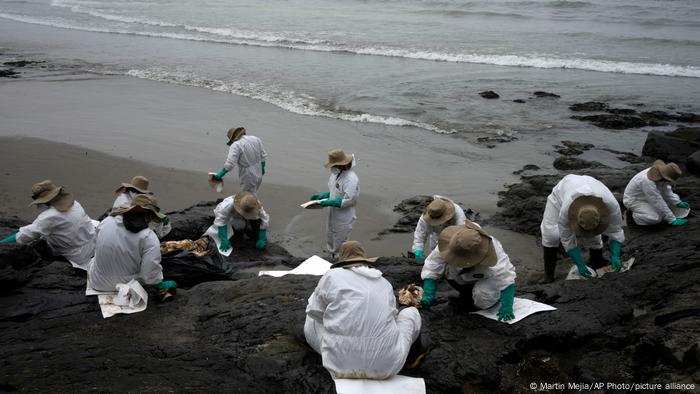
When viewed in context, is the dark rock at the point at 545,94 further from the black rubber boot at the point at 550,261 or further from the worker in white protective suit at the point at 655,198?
the black rubber boot at the point at 550,261

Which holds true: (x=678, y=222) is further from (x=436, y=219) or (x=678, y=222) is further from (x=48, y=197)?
(x=48, y=197)

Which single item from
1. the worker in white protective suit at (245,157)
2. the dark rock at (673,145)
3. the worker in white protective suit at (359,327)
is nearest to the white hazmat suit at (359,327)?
the worker in white protective suit at (359,327)

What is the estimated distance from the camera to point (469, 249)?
5168 mm

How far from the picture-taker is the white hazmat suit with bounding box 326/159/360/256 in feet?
27.5

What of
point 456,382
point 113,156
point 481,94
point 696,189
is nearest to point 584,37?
point 481,94

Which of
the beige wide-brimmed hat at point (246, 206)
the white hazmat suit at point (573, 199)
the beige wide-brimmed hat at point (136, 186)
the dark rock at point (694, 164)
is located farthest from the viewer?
the dark rock at point (694, 164)

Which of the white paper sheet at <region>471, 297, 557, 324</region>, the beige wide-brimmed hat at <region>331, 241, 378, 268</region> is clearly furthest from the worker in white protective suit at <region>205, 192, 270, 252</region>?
the white paper sheet at <region>471, 297, 557, 324</region>

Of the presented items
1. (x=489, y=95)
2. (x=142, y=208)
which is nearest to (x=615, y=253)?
(x=142, y=208)

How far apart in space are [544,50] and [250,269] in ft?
75.1

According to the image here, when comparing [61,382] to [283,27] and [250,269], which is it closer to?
[250,269]

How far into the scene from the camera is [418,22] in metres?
34.5

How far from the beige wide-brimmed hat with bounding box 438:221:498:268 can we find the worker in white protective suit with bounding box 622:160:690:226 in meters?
4.04

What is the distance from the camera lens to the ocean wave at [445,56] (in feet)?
76.2

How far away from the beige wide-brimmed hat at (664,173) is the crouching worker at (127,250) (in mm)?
6558
